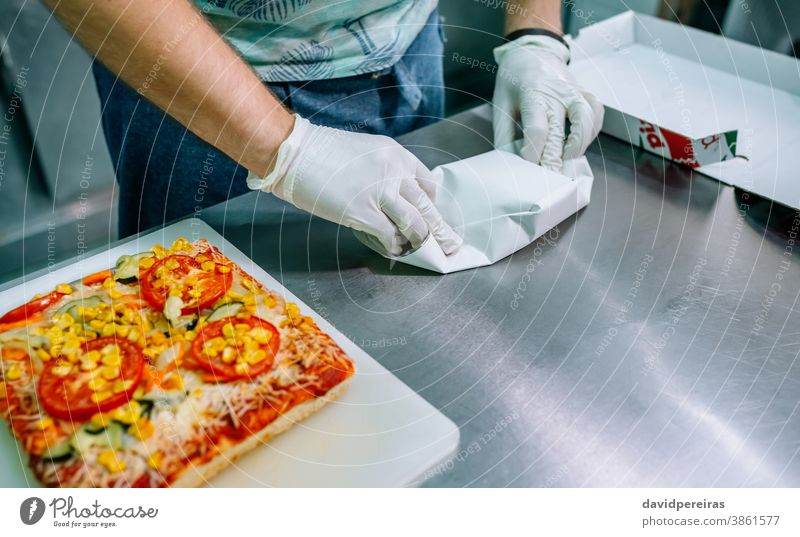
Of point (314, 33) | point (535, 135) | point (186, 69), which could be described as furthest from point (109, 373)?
point (535, 135)

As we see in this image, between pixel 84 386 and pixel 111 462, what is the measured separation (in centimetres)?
10

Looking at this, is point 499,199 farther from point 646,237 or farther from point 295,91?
point 295,91

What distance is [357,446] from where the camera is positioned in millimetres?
706

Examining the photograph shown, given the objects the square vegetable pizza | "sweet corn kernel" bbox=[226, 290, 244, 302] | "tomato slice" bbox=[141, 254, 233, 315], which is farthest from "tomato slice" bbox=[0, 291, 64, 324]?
"sweet corn kernel" bbox=[226, 290, 244, 302]

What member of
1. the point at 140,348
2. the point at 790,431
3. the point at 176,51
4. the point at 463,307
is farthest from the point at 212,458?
the point at 790,431

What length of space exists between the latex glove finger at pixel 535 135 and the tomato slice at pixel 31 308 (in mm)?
765

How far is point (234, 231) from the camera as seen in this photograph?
1004mm

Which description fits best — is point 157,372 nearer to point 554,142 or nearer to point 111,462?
point 111,462

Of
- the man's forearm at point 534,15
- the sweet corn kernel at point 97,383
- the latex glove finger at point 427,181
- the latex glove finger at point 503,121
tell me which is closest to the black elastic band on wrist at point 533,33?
the man's forearm at point 534,15

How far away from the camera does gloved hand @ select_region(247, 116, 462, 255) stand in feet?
2.97

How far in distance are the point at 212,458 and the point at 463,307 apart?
385 mm

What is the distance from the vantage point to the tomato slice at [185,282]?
31.1 inches

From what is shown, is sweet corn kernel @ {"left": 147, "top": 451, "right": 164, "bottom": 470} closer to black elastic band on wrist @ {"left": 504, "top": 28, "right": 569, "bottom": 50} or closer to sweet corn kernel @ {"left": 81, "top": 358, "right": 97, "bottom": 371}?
sweet corn kernel @ {"left": 81, "top": 358, "right": 97, "bottom": 371}

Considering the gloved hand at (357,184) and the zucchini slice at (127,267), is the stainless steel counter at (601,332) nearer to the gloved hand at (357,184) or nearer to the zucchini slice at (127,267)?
the gloved hand at (357,184)
